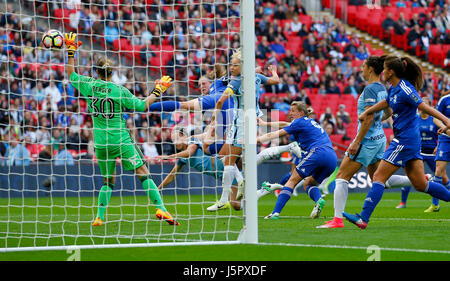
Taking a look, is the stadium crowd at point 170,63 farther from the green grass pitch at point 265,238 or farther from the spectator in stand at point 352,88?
the green grass pitch at point 265,238

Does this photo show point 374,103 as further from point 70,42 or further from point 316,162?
point 70,42

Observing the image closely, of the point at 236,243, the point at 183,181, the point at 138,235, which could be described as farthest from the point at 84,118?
the point at 236,243

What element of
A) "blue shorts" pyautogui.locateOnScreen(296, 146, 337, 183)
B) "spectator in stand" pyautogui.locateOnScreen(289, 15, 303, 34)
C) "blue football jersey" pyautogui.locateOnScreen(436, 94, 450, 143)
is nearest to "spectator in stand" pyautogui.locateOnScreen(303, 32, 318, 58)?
"spectator in stand" pyautogui.locateOnScreen(289, 15, 303, 34)

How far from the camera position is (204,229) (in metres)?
8.71

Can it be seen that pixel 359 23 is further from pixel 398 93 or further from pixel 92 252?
pixel 92 252

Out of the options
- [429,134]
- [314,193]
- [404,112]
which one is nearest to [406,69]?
[404,112]

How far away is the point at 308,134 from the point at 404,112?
6.95ft

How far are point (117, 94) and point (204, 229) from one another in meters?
2.07

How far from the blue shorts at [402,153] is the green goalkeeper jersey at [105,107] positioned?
10.9 ft

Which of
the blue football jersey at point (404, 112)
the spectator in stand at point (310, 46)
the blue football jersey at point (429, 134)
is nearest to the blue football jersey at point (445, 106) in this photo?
the blue football jersey at point (429, 134)

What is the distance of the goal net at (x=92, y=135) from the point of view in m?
8.14

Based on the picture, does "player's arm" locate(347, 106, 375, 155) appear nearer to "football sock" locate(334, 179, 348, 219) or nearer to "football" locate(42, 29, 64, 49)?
"football sock" locate(334, 179, 348, 219)

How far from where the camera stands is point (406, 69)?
332 inches

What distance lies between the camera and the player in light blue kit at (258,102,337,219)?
32.8 ft
